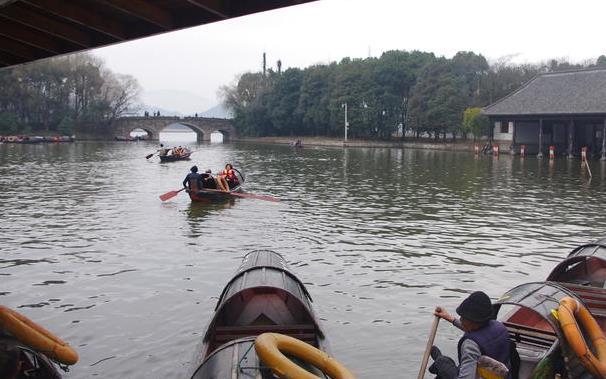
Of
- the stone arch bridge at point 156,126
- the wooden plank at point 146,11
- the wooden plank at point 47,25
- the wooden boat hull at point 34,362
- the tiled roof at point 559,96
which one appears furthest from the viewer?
the stone arch bridge at point 156,126

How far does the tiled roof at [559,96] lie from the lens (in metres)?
44.9

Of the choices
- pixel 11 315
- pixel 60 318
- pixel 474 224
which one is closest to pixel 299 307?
pixel 11 315

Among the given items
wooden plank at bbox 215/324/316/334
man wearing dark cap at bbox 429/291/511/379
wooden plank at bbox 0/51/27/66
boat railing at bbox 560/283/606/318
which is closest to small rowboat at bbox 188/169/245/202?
wooden plank at bbox 0/51/27/66

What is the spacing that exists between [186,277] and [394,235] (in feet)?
21.1

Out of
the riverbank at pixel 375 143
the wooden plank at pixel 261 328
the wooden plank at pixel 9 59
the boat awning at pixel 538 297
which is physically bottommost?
the wooden plank at pixel 261 328

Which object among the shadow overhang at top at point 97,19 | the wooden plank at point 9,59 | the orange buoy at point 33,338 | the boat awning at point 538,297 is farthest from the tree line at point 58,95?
the boat awning at point 538,297

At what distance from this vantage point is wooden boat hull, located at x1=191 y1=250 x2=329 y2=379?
679 centimetres

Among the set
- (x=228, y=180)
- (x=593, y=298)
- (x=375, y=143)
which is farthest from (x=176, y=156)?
(x=593, y=298)

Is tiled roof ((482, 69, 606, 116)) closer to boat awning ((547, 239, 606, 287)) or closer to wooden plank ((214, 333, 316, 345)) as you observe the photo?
boat awning ((547, 239, 606, 287))

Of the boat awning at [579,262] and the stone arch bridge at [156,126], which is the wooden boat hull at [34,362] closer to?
the boat awning at [579,262]

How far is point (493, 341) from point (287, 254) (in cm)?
868

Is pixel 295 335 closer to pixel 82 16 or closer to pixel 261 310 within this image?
pixel 261 310

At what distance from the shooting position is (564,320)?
5.51 meters

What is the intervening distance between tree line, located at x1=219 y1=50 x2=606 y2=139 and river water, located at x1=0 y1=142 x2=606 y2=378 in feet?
121
